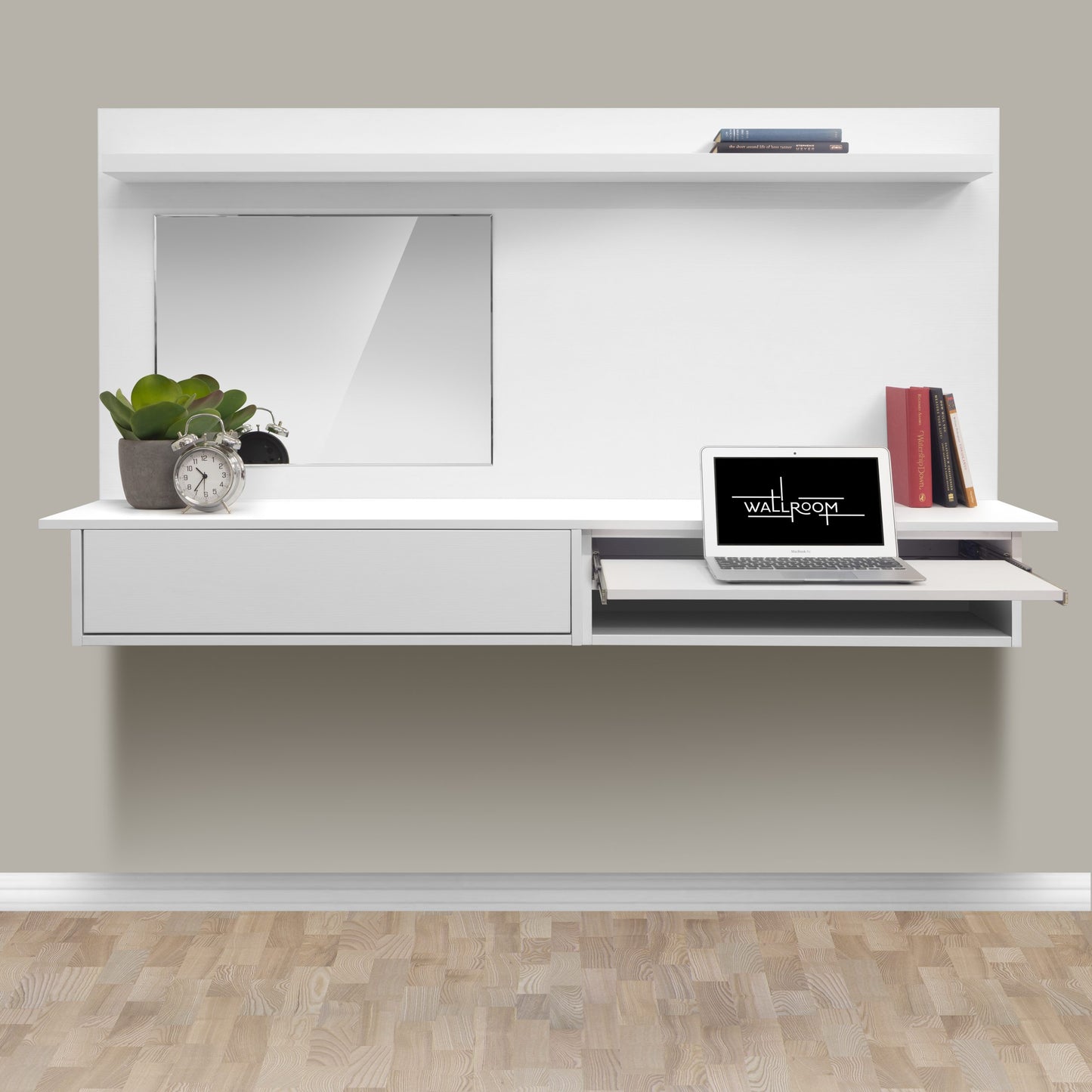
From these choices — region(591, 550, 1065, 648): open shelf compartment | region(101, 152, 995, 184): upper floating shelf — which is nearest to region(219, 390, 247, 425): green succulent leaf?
region(101, 152, 995, 184): upper floating shelf

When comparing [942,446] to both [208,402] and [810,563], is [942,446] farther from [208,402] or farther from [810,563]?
[208,402]

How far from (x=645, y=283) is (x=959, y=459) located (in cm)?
86

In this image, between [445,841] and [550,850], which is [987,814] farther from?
[445,841]

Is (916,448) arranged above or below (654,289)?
below

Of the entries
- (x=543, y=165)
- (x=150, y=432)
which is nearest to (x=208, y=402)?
(x=150, y=432)

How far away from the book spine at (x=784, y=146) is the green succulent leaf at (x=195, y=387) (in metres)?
1.33

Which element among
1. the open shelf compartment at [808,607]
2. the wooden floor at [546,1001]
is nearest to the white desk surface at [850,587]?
the open shelf compartment at [808,607]

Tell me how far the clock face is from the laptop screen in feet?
3.64

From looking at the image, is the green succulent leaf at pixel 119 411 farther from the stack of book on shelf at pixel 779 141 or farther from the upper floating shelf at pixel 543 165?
the stack of book on shelf at pixel 779 141

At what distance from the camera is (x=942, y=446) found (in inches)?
121

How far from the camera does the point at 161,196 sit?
10.4 feet

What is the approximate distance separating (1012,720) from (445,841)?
1.46 m

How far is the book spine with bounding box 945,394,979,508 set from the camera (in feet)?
10.0

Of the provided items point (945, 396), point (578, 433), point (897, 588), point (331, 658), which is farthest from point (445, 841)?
point (945, 396)
